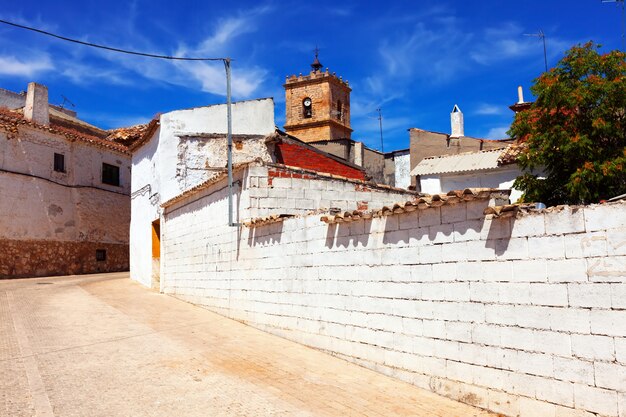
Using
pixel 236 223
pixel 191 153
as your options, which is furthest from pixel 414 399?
pixel 191 153

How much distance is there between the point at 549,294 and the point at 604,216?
3.04 ft

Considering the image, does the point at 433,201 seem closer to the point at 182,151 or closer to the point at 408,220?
the point at 408,220

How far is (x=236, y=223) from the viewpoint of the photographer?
10.9 meters

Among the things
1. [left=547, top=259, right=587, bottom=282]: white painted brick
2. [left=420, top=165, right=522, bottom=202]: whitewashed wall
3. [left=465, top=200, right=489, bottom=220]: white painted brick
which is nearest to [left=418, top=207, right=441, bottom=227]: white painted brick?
[left=465, top=200, right=489, bottom=220]: white painted brick

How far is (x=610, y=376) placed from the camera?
4.57 meters

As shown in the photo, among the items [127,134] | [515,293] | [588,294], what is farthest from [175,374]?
[127,134]

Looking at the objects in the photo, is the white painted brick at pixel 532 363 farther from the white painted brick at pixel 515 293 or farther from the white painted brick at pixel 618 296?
the white painted brick at pixel 618 296

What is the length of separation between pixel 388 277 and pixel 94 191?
21354 mm

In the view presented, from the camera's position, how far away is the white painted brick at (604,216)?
15.0 ft

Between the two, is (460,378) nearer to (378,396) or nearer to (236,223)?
(378,396)

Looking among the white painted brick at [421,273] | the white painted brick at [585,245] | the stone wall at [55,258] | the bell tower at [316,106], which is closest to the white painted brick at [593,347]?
the white painted brick at [585,245]

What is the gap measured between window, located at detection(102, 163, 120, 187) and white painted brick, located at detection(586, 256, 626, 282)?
2470cm

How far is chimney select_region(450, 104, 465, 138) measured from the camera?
29500mm

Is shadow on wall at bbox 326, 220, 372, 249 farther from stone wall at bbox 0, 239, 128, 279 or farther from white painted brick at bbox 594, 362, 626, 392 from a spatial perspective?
stone wall at bbox 0, 239, 128, 279
